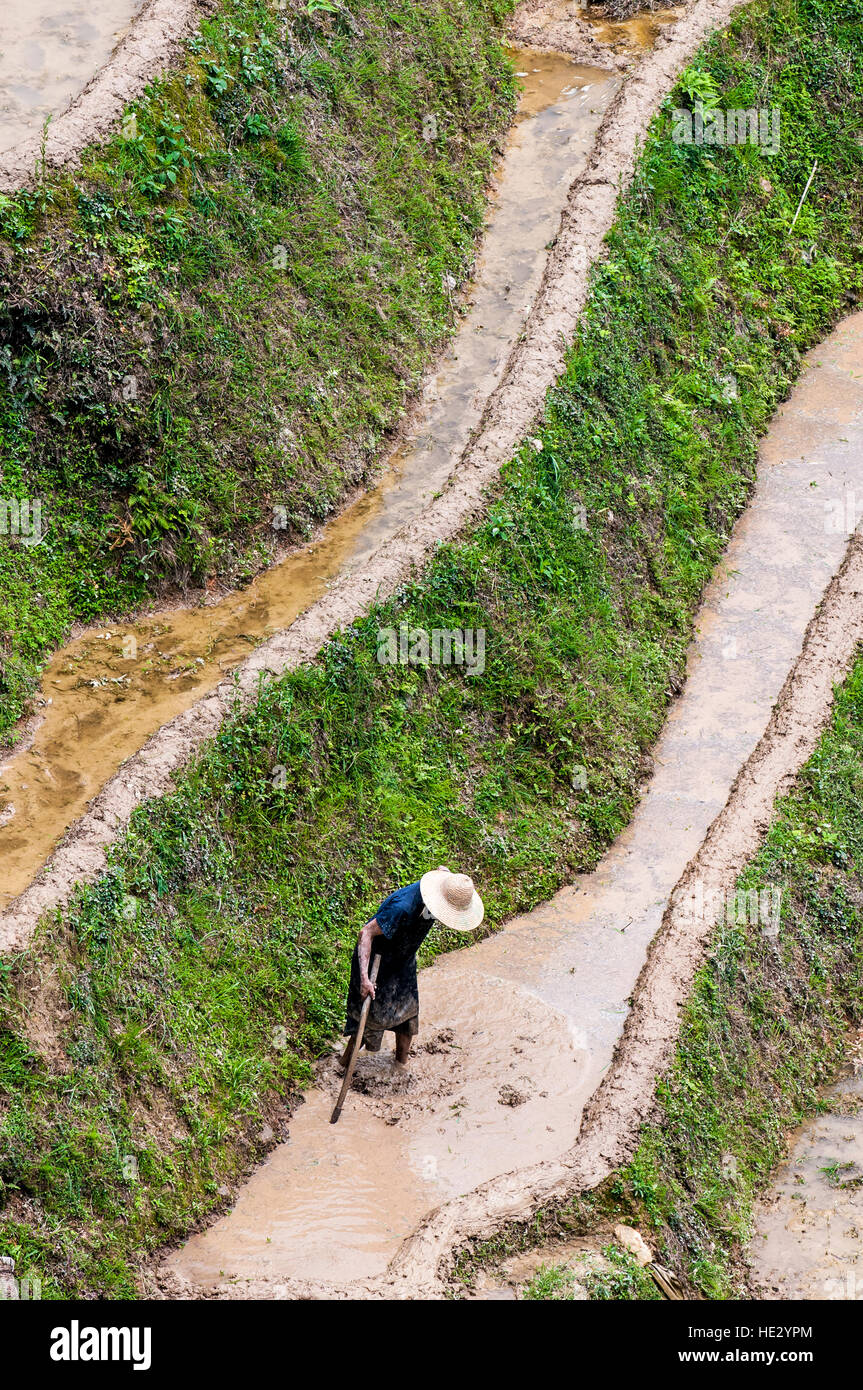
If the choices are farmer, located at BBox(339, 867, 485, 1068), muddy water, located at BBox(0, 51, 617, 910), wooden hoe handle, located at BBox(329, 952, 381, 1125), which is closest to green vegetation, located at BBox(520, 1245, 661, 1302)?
wooden hoe handle, located at BBox(329, 952, 381, 1125)

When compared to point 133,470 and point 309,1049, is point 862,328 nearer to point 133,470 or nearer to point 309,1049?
point 133,470

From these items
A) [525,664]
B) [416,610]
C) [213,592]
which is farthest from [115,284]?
[525,664]

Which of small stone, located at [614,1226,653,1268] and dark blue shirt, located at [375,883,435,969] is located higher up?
dark blue shirt, located at [375,883,435,969]

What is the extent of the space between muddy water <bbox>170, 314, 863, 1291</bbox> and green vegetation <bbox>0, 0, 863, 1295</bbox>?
0.28 metres

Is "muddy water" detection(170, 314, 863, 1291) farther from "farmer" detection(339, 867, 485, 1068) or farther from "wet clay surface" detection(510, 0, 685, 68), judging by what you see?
"wet clay surface" detection(510, 0, 685, 68)

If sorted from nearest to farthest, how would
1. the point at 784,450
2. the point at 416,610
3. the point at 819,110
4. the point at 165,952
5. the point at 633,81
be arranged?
1. the point at 165,952
2. the point at 416,610
3. the point at 784,450
4. the point at 633,81
5. the point at 819,110

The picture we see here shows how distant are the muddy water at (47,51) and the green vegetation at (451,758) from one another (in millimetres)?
5334

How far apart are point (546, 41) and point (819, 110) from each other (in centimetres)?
392

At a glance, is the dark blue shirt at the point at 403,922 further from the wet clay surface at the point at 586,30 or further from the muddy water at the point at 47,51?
the wet clay surface at the point at 586,30

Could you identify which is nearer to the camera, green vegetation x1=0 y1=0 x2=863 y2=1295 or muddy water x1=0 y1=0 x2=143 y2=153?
green vegetation x1=0 y1=0 x2=863 y2=1295

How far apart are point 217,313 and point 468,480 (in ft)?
8.85

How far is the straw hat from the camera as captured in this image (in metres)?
8.56

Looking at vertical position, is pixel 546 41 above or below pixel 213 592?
above

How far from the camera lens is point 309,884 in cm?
1034
